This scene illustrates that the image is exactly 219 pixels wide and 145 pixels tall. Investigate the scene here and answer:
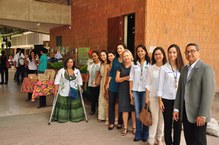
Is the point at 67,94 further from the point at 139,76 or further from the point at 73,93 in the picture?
the point at 139,76

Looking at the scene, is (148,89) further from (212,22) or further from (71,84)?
(212,22)

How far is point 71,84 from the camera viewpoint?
5.17 m

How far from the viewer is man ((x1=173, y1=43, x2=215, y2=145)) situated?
2.49m

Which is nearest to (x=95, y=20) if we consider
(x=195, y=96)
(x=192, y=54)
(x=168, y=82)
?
(x=168, y=82)

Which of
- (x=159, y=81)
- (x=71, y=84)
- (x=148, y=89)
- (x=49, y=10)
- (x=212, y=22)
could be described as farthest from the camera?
(x=49, y=10)

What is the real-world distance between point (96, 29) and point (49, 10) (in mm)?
2948

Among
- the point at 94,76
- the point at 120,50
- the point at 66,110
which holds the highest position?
the point at 120,50

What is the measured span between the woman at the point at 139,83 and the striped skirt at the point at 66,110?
166cm

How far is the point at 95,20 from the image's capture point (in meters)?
9.05

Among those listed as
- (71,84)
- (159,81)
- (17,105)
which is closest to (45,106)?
(17,105)

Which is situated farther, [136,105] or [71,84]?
[71,84]

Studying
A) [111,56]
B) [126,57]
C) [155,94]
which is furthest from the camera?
[111,56]

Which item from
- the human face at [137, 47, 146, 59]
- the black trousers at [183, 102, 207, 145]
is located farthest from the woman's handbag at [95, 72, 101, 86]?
the black trousers at [183, 102, 207, 145]

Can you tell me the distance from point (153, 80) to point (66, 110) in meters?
2.37
